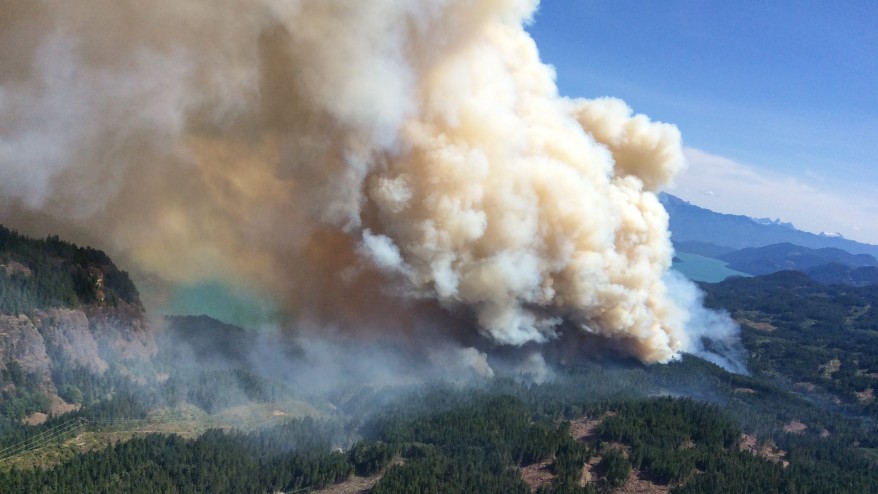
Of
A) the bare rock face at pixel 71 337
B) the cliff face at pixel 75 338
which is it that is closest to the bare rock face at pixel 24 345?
the cliff face at pixel 75 338

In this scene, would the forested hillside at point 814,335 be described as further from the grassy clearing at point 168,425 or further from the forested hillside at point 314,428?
the grassy clearing at point 168,425

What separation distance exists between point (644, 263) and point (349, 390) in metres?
34.4

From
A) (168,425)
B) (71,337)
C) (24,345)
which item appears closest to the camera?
(24,345)

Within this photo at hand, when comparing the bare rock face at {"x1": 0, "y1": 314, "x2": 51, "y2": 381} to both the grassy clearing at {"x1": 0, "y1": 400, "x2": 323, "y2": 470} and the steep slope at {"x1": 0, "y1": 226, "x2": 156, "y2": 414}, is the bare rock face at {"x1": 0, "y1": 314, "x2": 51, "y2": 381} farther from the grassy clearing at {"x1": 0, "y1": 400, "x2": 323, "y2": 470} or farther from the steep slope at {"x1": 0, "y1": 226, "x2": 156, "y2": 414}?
the grassy clearing at {"x1": 0, "y1": 400, "x2": 323, "y2": 470}

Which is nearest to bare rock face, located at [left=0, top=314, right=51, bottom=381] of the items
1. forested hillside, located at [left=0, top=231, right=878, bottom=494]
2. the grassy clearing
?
forested hillside, located at [left=0, top=231, right=878, bottom=494]

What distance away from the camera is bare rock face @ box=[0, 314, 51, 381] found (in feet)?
151

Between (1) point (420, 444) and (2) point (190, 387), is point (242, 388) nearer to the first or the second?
(2) point (190, 387)

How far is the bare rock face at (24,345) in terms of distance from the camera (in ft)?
151

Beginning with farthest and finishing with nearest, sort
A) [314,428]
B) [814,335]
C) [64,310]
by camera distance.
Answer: [814,335], [314,428], [64,310]

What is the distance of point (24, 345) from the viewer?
4703 cm

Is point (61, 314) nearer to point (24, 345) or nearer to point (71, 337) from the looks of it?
point (71, 337)

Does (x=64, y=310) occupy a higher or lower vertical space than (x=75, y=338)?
higher

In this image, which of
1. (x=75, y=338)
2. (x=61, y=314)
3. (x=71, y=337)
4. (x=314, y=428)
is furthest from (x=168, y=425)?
A: (x=61, y=314)

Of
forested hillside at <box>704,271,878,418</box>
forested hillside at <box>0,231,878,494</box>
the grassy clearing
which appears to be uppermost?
forested hillside at <box>704,271,878,418</box>
